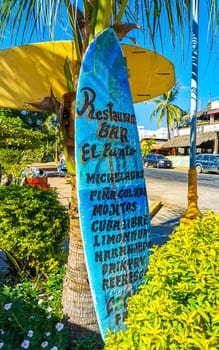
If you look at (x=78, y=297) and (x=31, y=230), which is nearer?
(x=78, y=297)

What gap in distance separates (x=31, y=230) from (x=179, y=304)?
9.02 ft

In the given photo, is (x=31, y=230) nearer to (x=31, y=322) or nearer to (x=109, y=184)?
(x=31, y=322)

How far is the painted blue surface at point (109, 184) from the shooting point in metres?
2.44

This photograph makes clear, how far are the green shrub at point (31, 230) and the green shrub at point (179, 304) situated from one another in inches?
92.6

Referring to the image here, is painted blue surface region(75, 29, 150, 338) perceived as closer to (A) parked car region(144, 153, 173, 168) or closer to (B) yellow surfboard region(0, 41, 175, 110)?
(B) yellow surfboard region(0, 41, 175, 110)

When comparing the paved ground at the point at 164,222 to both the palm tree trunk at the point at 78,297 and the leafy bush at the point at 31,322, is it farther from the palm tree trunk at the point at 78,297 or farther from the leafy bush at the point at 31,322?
the palm tree trunk at the point at 78,297

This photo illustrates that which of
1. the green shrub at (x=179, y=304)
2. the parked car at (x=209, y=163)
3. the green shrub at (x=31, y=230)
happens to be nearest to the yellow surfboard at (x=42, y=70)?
the green shrub at (x=31, y=230)

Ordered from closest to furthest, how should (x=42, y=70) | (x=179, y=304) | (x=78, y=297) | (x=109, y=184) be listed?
(x=179, y=304) → (x=109, y=184) → (x=78, y=297) → (x=42, y=70)

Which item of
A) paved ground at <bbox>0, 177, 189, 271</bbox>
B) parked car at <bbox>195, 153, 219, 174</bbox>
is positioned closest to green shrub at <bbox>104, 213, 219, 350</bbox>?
paved ground at <bbox>0, 177, 189, 271</bbox>

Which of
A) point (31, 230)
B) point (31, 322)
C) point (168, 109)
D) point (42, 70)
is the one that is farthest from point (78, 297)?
→ point (168, 109)

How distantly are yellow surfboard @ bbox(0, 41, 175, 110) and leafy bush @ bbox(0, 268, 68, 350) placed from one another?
2118 millimetres

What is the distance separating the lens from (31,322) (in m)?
2.69

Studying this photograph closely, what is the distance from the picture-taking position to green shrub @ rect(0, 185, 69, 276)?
12.6 ft

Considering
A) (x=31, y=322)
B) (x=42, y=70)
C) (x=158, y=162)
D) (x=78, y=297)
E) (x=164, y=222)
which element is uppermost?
(x=42, y=70)
